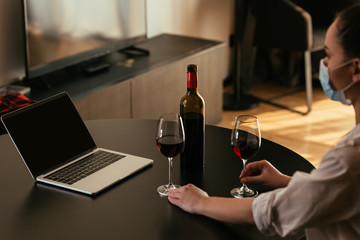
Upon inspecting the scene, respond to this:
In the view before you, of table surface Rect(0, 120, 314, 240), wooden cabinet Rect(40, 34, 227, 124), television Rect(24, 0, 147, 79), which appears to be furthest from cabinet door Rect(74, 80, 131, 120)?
table surface Rect(0, 120, 314, 240)

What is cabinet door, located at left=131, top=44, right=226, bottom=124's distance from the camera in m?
3.27

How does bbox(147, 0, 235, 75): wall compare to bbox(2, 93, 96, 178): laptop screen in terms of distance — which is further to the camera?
bbox(147, 0, 235, 75): wall

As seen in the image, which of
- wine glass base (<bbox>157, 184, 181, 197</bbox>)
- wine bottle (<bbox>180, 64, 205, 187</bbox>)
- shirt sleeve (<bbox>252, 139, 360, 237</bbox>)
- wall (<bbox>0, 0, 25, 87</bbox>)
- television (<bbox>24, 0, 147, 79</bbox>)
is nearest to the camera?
shirt sleeve (<bbox>252, 139, 360, 237</bbox>)

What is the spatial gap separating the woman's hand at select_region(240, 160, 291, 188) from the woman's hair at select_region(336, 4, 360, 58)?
1.26 feet

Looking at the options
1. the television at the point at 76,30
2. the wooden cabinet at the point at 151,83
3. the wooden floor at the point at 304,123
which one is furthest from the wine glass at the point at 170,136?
the wooden floor at the point at 304,123

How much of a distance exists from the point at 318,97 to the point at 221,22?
3.29 ft

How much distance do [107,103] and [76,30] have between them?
17.5 inches

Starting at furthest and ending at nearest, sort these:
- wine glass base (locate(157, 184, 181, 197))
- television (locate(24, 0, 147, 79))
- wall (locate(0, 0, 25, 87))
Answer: television (locate(24, 0, 147, 79)) < wall (locate(0, 0, 25, 87)) < wine glass base (locate(157, 184, 181, 197))

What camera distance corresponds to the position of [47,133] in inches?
60.5

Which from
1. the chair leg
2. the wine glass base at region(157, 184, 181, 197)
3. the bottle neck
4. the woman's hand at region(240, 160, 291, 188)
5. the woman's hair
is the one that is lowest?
the chair leg

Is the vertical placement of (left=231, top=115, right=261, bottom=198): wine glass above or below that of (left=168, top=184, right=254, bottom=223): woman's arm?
above

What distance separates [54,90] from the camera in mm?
2906

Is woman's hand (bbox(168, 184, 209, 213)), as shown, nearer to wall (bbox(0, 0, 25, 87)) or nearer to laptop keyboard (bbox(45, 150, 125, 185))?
laptop keyboard (bbox(45, 150, 125, 185))

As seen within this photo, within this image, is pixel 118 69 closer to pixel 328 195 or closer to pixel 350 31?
pixel 350 31
